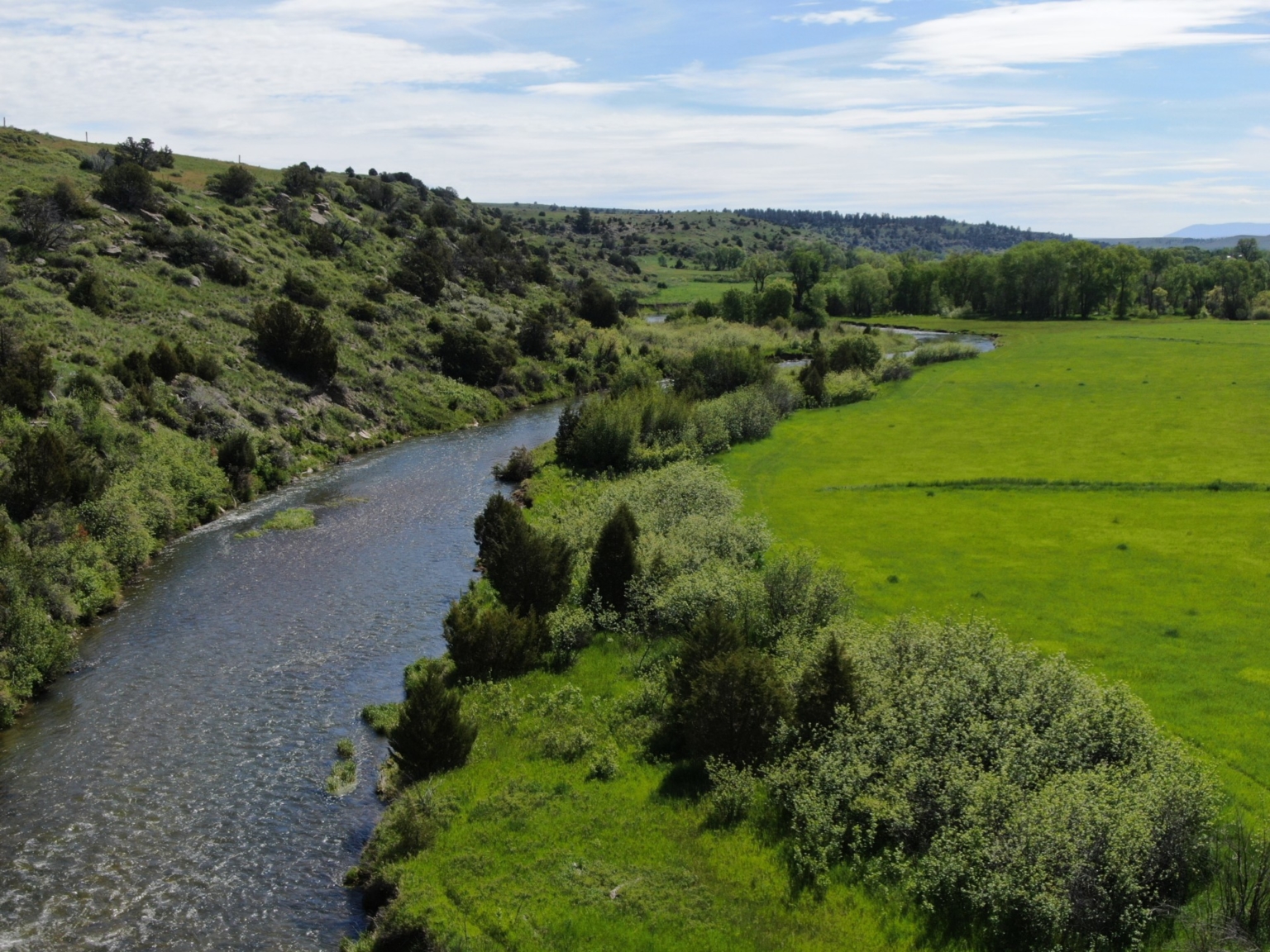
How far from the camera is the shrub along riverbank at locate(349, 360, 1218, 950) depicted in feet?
60.8

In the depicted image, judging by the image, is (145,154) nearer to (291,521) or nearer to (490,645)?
(291,521)

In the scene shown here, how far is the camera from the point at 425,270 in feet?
342

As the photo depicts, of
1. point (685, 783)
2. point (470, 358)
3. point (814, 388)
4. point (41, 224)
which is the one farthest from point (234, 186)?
point (685, 783)

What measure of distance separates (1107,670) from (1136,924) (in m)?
13.5

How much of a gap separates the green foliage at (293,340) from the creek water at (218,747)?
25.9 meters

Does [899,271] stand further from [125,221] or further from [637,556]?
[637,556]

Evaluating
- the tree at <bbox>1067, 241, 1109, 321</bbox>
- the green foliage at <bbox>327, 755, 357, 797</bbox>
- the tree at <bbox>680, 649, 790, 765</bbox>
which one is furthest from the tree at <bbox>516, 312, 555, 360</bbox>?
the tree at <bbox>1067, 241, 1109, 321</bbox>

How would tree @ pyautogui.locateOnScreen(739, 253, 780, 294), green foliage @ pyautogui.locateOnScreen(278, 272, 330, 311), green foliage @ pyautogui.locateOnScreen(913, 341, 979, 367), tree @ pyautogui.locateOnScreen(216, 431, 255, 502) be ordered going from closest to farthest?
tree @ pyautogui.locateOnScreen(216, 431, 255, 502)
green foliage @ pyautogui.locateOnScreen(278, 272, 330, 311)
green foliage @ pyautogui.locateOnScreen(913, 341, 979, 367)
tree @ pyautogui.locateOnScreen(739, 253, 780, 294)

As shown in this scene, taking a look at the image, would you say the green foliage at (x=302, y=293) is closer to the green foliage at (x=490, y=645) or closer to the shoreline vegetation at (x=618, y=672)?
the shoreline vegetation at (x=618, y=672)

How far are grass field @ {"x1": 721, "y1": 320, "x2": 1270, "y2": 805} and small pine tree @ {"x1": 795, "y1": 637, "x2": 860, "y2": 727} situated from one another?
9.46m

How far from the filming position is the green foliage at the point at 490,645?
31688 millimetres

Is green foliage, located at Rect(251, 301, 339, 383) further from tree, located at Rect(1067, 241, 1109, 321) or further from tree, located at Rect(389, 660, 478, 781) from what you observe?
tree, located at Rect(1067, 241, 1109, 321)

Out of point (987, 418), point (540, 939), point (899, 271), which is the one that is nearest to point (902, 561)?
point (540, 939)

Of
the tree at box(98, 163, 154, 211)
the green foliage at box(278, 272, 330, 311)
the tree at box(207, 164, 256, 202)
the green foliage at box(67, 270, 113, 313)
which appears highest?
the tree at box(207, 164, 256, 202)
